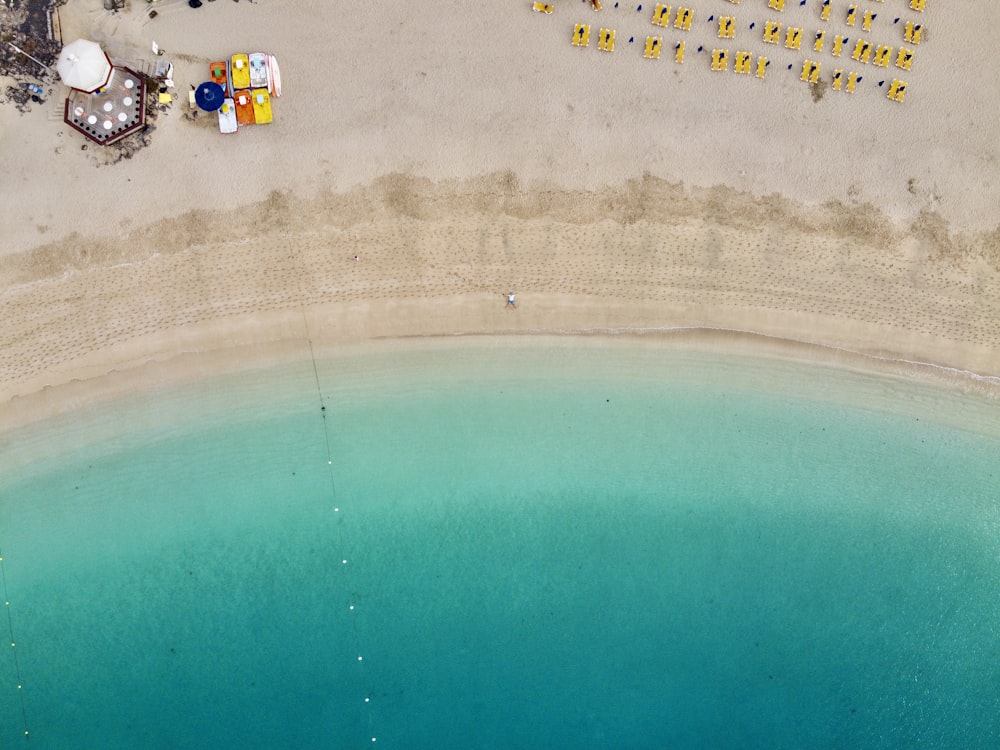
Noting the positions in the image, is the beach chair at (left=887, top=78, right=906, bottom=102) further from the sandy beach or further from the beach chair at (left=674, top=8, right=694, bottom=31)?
the beach chair at (left=674, top=8, right=694, bottom=31)

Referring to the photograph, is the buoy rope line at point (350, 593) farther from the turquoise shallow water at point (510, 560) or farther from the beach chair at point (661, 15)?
the beach chair at point (661, 15)

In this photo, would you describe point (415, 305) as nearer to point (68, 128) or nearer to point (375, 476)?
point (375, 476)

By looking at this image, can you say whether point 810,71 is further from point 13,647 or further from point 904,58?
point 13,647

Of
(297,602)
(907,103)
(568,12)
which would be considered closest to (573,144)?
(568,12)

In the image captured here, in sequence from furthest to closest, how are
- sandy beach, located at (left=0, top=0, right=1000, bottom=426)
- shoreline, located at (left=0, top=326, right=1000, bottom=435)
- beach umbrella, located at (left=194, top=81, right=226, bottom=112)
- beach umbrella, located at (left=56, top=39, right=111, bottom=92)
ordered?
1. shoreline, located at (left=0, top=326, right=1000, bottom=435)
2. sandy beach, located at (left=0, top=0, right=1000, bottom=426)
3. beach umbrella, located at (left=194, top=81, right=226, bottom=112)
4. beach umbrella, located at (left=56, top=39, right=111, bottom=92)

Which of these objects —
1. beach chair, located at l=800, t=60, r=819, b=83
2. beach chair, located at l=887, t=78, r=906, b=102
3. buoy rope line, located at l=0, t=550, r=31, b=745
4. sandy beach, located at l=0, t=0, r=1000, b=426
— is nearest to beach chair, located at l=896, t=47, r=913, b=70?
sandy beach, located at l=0, t=0, r=1000, b=426

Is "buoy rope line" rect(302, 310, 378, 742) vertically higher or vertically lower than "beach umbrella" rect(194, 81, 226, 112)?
lower

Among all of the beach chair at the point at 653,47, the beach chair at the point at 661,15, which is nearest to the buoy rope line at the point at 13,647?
the beach chair at the point at 653,47
